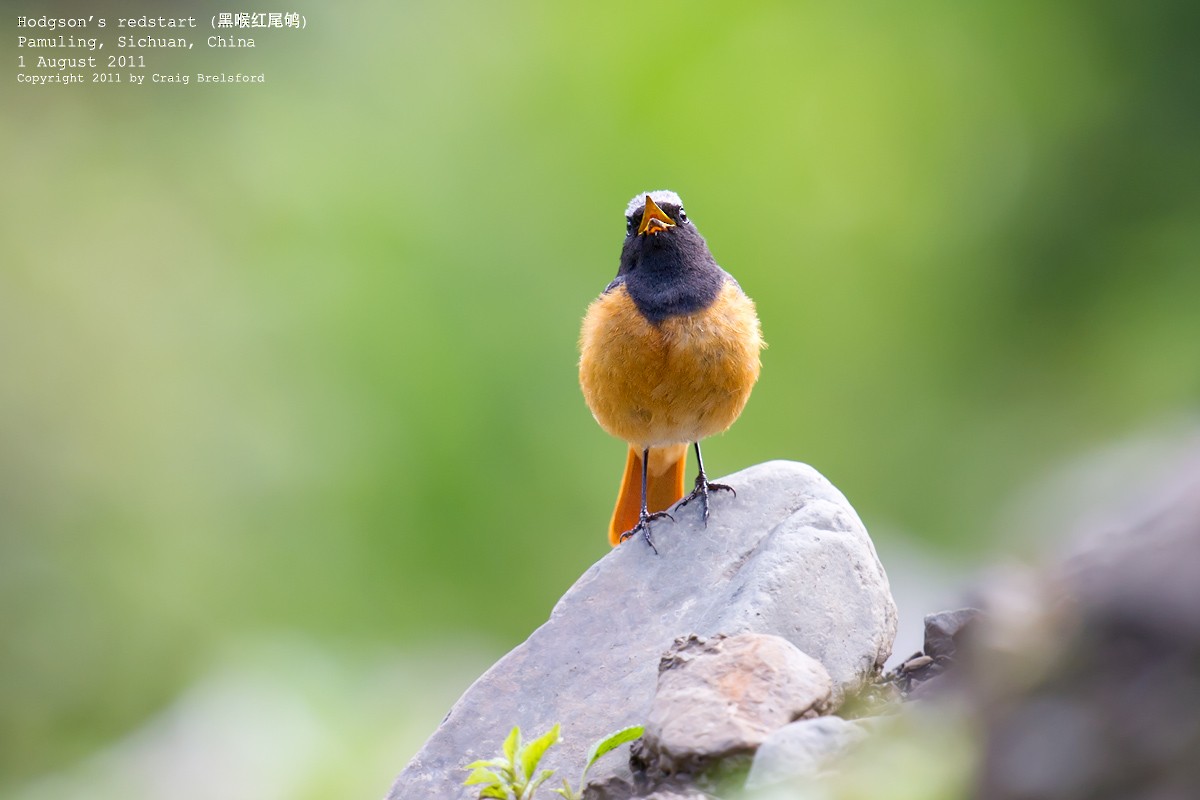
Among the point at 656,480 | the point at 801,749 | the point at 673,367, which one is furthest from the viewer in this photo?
the point at 656,480

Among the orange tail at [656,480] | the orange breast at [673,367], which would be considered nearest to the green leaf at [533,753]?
the orange breast at [673,367]

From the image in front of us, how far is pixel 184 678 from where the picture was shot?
409 inches

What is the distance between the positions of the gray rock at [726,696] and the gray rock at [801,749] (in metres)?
0.17

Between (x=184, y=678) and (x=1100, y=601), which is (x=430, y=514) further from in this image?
(x=1100, y=601)

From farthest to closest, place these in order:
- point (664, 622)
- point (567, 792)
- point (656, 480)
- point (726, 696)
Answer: point (656, 480) < point (664, 622) < point (567, 792) < point (726, 696)

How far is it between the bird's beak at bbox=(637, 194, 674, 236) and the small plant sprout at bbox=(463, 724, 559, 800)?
281cm

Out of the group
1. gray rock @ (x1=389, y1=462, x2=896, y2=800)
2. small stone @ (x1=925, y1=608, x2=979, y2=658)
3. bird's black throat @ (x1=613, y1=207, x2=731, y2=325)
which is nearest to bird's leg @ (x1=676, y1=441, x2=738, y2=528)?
gray rock @ (x1=389, y1=462, x2=896, y2=800)

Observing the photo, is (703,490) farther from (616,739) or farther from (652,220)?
(616,739)

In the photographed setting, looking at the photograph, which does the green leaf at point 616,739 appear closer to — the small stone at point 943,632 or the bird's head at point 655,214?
the small stone at point 943,632

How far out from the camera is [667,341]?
5.55 metres

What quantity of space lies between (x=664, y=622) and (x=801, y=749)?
60.2 inches

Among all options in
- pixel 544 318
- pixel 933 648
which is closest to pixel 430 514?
pixel 544 318

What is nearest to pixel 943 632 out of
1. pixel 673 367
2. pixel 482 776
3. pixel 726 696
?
pixel 726 696

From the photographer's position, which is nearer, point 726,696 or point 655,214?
point 726,696
